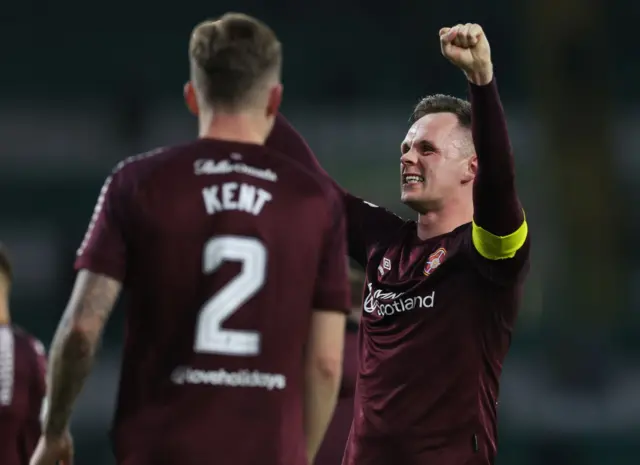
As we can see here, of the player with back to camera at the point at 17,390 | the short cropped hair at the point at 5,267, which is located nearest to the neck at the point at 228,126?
the player with back to camera at the point at 17,390

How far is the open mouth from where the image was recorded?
4.24 metres

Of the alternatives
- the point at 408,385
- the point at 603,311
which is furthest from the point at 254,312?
the point at 603,311

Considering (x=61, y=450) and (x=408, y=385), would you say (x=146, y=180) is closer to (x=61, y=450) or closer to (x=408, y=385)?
(x=61, y=450)

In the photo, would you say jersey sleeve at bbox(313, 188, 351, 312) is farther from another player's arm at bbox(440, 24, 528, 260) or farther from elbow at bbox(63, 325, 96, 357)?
another player's arm at bbox(440, 24, 528, 260)

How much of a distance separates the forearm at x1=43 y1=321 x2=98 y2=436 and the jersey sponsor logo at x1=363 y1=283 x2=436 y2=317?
4.85ft

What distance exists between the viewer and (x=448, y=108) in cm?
436

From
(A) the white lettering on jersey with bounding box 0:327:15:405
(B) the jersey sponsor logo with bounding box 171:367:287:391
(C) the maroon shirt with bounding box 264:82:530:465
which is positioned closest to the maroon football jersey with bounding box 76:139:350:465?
(B) the jersey sponsor logo with bounding box 171:367:287:391

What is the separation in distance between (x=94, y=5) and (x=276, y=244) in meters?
13.3

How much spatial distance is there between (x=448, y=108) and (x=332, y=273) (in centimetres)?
→ 153

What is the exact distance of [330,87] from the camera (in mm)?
15586

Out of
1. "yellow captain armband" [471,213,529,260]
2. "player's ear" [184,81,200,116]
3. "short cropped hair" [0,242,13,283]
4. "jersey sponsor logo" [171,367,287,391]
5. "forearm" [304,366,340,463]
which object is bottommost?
"forearm" [304,366,340,463]

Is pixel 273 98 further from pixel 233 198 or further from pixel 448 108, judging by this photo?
pixel 448 108

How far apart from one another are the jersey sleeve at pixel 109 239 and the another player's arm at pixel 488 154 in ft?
3.65

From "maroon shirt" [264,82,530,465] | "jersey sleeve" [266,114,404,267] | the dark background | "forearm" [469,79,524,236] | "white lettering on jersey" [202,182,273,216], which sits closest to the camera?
"white lettering on jersey" [202,182,273,216]
